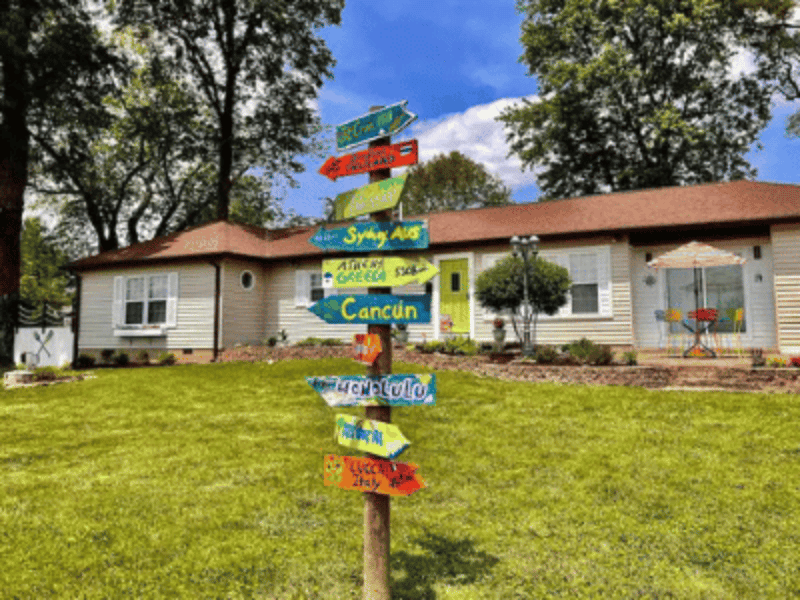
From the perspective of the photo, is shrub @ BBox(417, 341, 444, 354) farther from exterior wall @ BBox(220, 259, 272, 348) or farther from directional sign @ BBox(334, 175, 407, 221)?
directional sign @ BBox(334, 175, 407, 221)

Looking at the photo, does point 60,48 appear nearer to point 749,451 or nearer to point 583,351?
point 583,351

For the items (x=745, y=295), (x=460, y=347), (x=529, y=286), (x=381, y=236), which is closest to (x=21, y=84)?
Answer: (x=460, y=347)

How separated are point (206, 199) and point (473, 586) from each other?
3091 centimetres

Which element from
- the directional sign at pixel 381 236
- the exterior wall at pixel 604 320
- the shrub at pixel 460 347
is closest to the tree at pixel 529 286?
the shrub at pixel 460 347

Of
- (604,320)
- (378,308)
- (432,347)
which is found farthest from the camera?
(604,320)

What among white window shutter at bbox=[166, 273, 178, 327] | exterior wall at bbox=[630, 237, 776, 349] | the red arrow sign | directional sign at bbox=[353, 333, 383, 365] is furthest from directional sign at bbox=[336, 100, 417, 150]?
white window shutter at bbox=[166, 273, 178, 327]

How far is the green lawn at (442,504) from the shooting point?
340cm

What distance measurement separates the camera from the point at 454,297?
50.3 ft

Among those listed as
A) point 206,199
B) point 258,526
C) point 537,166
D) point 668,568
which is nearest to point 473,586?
point 668,568

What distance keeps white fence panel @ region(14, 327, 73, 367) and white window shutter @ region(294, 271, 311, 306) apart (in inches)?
260

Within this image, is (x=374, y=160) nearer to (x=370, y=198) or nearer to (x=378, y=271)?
(x=370, y=198)

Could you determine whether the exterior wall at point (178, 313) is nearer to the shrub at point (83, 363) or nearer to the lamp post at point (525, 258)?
the shrub at point (83, 363)

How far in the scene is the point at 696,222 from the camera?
12.8 meters

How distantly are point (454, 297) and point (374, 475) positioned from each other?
12395 mm
